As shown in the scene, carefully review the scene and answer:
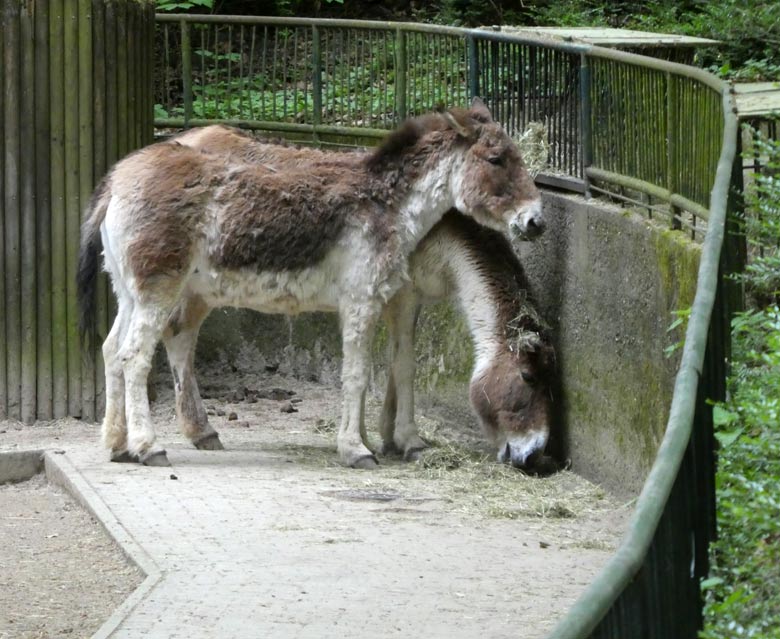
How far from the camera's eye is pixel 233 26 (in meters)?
12.2

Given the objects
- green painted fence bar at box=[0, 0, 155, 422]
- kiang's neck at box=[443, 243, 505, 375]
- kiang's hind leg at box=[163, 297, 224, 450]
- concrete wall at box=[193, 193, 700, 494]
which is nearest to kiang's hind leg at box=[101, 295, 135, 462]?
kiang's hind leg at box=[163, 297, 224, 450]

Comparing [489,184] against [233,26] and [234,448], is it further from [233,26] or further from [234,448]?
[233,26]

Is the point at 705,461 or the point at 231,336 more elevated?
the point at 705,461

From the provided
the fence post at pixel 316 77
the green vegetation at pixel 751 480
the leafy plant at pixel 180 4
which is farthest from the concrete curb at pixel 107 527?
the leafy plant at pixel 180 4

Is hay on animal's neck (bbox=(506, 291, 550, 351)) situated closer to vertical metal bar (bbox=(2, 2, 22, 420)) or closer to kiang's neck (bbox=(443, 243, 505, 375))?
kiang's neck (bbox=(443, 243, 505, 375))

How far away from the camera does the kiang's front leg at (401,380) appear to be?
944 cm

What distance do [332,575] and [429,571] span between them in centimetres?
43

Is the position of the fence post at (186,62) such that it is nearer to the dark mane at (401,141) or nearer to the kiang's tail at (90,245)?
the kiang's tail at (90,245)

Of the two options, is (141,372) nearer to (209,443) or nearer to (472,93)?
(209,443)

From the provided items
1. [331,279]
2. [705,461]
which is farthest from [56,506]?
[705,461]

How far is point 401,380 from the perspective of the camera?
9500 millimetres

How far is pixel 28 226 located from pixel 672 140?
4.80 meters

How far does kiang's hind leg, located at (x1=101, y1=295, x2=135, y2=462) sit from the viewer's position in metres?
8.88

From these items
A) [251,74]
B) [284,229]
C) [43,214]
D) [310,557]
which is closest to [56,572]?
[310,557]
